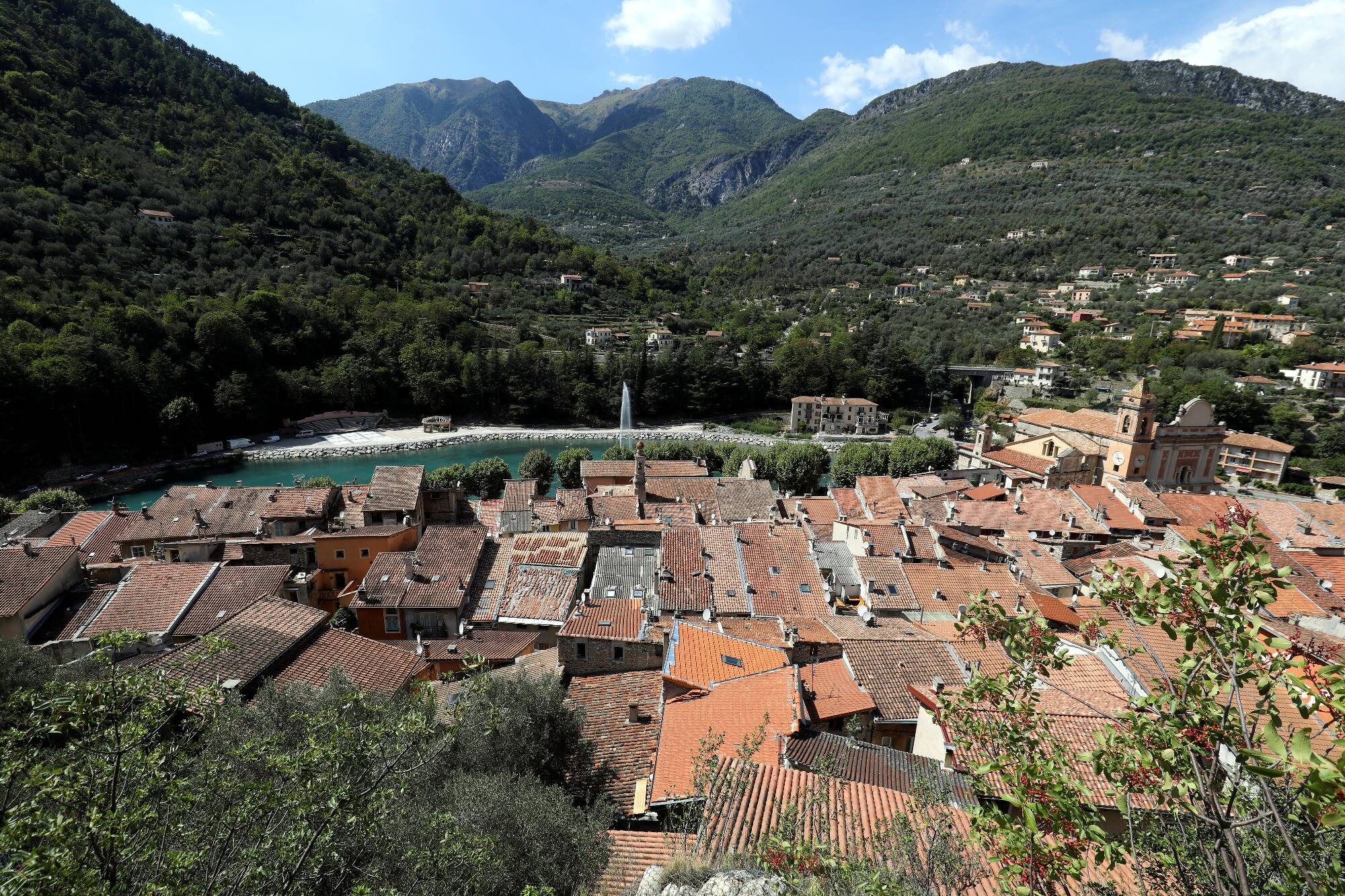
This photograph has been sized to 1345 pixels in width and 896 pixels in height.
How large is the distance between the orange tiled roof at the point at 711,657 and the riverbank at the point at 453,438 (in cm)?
4137

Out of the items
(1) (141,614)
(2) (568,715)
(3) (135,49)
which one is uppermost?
(3) (135,49)

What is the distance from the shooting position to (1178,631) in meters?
3.17

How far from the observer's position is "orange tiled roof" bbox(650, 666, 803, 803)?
28.9 feet

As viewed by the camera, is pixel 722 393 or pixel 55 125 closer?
pixel 55 125

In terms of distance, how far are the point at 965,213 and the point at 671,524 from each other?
137 meters

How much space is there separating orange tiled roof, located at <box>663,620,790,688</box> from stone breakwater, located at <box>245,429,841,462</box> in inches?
1643

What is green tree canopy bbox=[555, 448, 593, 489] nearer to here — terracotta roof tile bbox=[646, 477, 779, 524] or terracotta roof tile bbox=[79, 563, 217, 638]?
terracotta roof tile bbox=[646, 477, 779, 524]

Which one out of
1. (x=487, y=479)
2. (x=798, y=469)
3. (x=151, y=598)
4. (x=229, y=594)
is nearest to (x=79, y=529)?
(x=151, y=598)

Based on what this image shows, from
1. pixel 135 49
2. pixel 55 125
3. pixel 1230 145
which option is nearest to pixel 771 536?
pixel 55 125

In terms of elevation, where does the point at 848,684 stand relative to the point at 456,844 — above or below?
below

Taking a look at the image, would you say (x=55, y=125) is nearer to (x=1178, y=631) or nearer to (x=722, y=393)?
(x=722, y=393)

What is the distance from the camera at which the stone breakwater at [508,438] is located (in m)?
56.2

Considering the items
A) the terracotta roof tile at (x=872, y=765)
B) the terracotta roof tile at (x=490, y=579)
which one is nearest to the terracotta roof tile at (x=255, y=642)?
the terracotta roof tile at (x=490, y=579)

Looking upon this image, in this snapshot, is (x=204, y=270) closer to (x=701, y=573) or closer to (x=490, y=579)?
(x=490, y=579)
